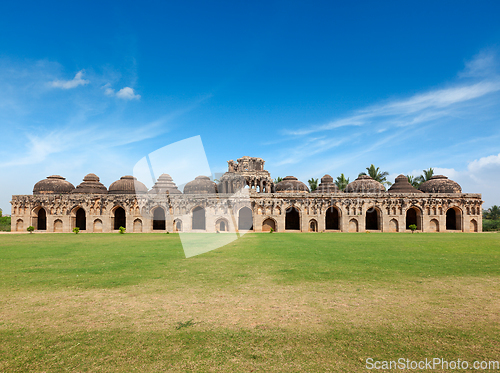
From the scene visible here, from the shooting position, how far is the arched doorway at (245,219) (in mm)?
42922

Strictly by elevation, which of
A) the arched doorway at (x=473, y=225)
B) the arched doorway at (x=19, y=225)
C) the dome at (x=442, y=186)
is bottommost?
the arched doorway at (x=473, y=225)

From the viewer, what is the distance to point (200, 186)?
46.5 meters

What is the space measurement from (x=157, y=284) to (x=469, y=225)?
4539cm

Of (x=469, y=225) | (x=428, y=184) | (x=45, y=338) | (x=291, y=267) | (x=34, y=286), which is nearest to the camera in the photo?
(x=45, y=338)

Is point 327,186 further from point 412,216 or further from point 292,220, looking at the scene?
point 412,216

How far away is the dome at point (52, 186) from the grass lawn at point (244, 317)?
3697 centimetres

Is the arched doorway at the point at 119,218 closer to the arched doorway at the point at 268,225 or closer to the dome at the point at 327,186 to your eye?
the arched doorway at the point at 268,225

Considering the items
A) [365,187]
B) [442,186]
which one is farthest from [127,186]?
[442,186]

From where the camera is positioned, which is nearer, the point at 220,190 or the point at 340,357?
the point at 340,357

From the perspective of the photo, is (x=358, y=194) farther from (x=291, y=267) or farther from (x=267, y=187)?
(x=291, y=267)

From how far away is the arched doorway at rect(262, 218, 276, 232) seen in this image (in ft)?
139

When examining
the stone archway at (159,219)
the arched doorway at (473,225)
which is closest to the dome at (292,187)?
the stone archway at (159,219)

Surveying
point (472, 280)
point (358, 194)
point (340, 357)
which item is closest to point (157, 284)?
point (340, 357)

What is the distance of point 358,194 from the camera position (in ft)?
138
